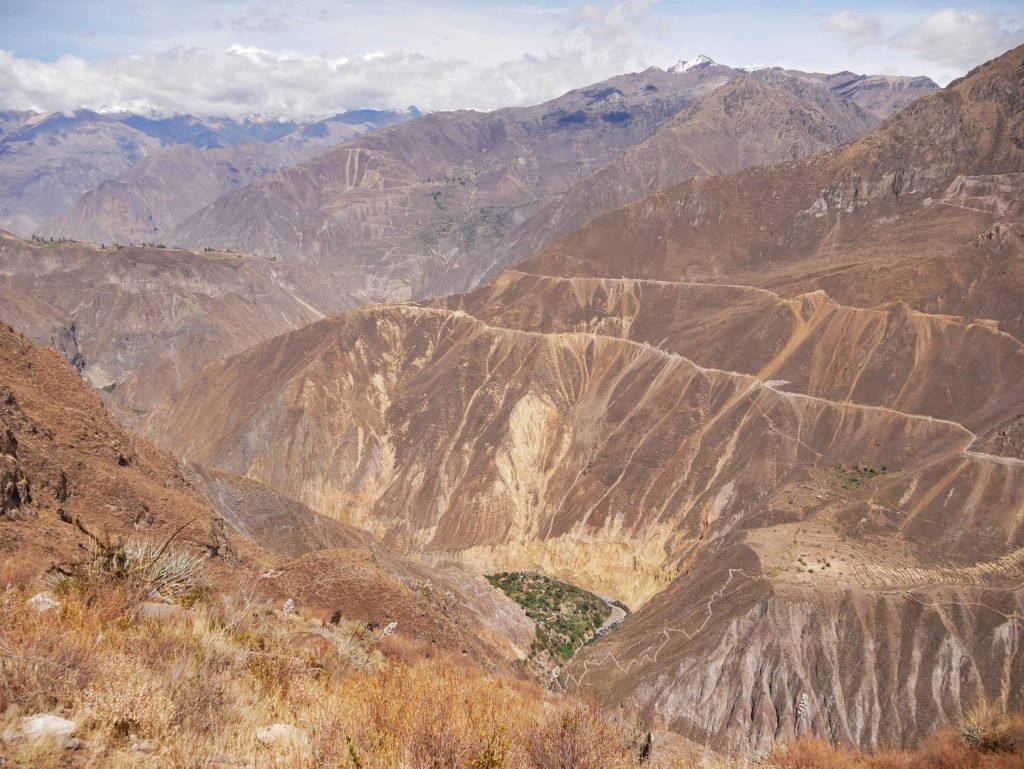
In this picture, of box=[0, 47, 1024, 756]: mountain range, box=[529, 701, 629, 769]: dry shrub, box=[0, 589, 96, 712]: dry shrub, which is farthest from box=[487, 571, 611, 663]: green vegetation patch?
box=[0, 589, 96, 712]: dry shrub

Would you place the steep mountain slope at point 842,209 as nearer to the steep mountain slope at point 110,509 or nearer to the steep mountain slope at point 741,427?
the steep mountain slope at point 741,427

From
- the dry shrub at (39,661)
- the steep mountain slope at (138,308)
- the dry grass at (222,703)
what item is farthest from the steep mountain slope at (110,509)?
the steep mountain slope at (138,308)

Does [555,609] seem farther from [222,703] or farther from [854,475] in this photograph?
[222,703]

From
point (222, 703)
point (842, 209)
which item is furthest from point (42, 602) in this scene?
point (842, 209)

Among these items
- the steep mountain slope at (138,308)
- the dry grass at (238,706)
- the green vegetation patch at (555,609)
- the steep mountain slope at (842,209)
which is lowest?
the green vegetation patch at (555,609)

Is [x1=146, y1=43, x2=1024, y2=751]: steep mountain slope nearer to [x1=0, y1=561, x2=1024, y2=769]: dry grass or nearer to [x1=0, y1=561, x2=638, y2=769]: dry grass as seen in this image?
[x1=0, y1=561, x2=1024, y2=769]: dry grass
